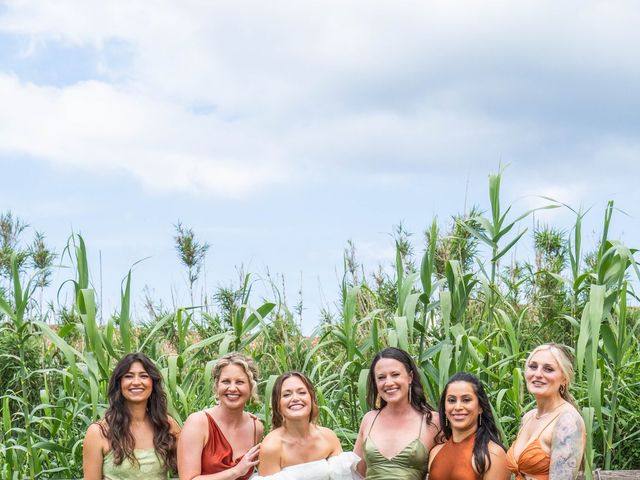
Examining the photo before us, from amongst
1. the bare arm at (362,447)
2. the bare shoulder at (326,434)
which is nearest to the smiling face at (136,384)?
the bare shoulder at (326,434)

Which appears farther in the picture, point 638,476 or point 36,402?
point 36,402

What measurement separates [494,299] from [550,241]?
2.84 metres

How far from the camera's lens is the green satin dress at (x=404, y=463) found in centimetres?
373

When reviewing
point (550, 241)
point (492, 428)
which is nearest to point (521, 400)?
point (492, 428)

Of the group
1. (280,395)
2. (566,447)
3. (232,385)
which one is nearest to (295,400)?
(280,395)

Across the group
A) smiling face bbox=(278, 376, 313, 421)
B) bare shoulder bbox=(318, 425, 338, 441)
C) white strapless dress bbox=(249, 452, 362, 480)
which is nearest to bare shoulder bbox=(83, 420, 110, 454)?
white strapless dress bbox=(249, 452, 362, 480)

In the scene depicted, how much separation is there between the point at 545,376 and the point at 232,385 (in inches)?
50.6

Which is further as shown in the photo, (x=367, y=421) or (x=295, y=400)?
(x=367, y=421)

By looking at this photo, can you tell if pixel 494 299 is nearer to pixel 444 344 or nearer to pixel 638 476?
pixel 444 344

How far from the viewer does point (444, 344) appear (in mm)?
4352

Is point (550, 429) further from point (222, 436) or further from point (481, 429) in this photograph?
point (222, 436)

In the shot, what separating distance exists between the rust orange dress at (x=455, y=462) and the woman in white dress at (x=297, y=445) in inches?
14.8

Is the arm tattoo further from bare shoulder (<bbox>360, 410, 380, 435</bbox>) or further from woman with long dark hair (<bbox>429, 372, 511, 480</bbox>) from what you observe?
bare shoulder (<bbox>360, 410, 380, 435</bbox>)

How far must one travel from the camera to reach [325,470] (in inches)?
150
